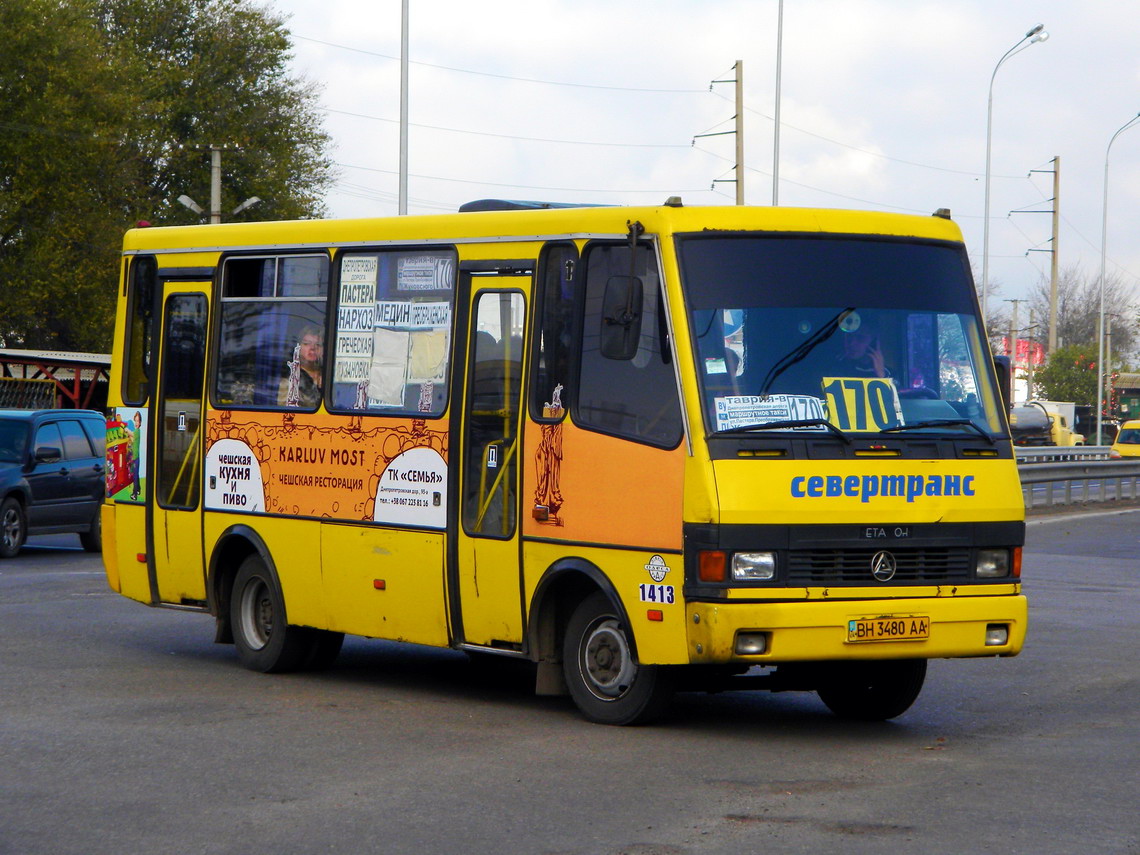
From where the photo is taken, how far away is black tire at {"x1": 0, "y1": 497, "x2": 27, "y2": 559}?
2083 centimetres

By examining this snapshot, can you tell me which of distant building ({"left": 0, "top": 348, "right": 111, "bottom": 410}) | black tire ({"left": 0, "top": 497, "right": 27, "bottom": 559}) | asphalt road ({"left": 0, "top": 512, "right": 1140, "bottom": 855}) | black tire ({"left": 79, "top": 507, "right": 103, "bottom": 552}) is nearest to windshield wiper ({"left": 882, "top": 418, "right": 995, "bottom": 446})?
asphalt road ({"left": 0, "top": 512, "right": 1140, "bottom": 855})

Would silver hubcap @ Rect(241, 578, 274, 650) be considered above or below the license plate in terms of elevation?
below

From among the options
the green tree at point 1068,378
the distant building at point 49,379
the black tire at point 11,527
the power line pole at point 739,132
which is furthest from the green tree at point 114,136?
the green tree at point 1068,378

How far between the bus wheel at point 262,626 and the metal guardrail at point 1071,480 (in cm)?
2032

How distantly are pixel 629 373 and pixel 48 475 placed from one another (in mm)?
14214

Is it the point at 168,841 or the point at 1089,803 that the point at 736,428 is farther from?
the point at 168,841

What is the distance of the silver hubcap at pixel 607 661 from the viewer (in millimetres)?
9016

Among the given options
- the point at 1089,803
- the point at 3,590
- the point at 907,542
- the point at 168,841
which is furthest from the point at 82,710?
the point at 3,590

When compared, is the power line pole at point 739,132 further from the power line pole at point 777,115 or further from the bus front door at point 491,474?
the bus front door at point 491,474

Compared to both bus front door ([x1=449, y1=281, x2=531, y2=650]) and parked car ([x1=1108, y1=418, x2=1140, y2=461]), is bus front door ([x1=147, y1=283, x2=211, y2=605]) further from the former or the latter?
parked car ([x1=1108, y1=418, x2=1140, y2=461])

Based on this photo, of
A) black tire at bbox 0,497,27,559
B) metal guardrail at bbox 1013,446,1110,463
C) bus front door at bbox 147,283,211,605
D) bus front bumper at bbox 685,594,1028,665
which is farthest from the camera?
metal guardrail at bbox 1013,446,1110,463

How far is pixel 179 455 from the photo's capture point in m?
12.1

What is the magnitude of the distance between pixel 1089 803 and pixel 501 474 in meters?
3.69

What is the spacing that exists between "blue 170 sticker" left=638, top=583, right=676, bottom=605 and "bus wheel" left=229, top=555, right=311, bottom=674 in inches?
131
